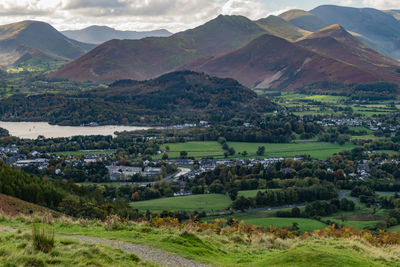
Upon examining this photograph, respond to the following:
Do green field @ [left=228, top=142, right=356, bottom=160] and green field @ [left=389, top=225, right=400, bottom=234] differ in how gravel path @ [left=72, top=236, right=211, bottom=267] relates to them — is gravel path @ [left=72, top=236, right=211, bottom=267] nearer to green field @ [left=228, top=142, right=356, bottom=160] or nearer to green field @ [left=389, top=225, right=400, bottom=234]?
green field @ [left=389, top=225, right=400, bottom=234]

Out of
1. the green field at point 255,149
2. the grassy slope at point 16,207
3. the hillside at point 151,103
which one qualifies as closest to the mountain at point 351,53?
the hillside at point 151,103

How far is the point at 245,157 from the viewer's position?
58531 mm

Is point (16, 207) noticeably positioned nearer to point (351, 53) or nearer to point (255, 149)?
point (255, 149)

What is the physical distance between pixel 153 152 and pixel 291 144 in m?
21.0

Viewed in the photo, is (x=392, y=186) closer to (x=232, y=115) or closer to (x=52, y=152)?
(x=52, y=152)

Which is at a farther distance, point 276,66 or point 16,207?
point 276,66

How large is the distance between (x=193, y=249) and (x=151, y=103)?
320 ft

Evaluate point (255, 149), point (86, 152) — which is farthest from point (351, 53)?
point (86, 152)

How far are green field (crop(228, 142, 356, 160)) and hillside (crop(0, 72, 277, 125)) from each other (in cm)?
2687

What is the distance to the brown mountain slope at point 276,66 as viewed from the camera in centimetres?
14512

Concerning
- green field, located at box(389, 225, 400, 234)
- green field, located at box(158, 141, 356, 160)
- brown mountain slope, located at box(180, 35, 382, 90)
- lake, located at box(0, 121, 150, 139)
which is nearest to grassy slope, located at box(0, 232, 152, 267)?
green field, located at box(389, 225, 400, 234)

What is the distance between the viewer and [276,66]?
167500 mm

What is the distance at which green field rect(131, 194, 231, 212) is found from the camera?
116 ft

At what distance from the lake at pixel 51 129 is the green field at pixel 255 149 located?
65.1 ft
